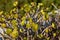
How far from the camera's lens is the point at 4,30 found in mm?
2730

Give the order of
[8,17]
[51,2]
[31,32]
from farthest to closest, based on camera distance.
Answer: [51,2] < [8,17] < [31,32]

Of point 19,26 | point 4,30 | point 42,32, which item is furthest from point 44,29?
point 4,30

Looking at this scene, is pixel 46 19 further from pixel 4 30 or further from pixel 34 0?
pixel 34 0

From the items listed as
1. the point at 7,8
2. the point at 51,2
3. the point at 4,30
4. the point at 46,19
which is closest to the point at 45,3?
the point at 51,2

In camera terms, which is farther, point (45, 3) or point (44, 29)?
point (45, 3)

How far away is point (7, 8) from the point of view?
3793mm

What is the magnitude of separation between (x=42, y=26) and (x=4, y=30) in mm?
466

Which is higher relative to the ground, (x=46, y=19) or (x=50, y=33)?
(x=46, y=19)

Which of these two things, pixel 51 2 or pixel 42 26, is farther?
pixel 51 2

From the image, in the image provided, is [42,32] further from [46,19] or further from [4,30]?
[4,30]

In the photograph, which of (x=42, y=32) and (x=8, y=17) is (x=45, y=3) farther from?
(x=42, y=32)

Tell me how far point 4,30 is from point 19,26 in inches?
7.7

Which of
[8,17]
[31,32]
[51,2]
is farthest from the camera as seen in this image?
[51,2]

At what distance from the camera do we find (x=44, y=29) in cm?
265
